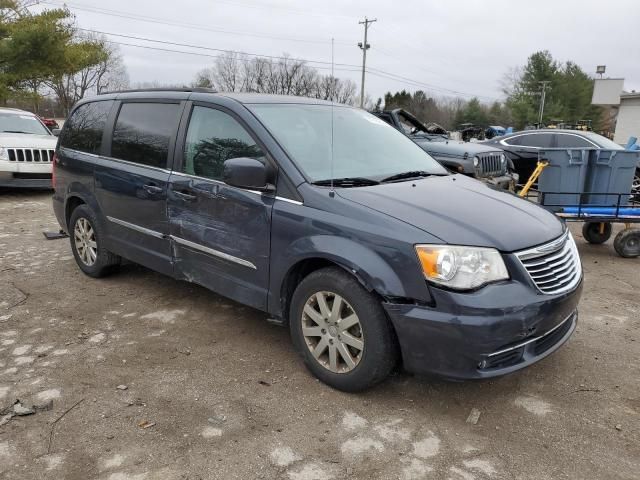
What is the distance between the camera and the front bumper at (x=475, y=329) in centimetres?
264

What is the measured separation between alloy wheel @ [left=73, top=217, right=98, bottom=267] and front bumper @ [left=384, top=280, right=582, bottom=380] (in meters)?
3.45

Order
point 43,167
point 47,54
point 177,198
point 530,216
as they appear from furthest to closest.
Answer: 1. point 47,54
2. point 43,167
3. point 177,198
4. point 530,216

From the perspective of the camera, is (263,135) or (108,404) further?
(263,135)

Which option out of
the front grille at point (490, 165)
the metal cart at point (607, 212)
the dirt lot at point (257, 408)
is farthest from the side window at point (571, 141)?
the dirt lot at point (257, 408)

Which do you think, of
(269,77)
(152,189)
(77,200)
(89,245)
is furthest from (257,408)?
(269,77)

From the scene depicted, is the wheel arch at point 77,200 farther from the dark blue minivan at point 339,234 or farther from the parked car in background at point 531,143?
the parked car in background at point 531,143

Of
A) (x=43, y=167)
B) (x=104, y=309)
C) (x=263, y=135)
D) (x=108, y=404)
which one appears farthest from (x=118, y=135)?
(x=43, y=167)

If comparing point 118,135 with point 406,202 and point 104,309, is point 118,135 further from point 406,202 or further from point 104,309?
point 406,202

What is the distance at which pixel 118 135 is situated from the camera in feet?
15.1

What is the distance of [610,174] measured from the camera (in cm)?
670

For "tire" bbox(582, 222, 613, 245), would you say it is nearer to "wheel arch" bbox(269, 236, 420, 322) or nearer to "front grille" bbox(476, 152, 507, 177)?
"front grille" bbox(476, 152, 507, 177)

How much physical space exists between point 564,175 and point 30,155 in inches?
360

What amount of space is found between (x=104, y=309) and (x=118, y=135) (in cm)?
155

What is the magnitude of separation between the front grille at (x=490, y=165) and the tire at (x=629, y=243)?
2.32 metres
